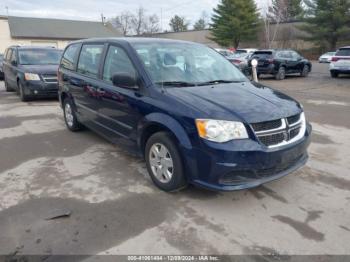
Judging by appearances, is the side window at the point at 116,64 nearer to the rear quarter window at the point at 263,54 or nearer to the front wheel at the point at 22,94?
the front wheel at the point at 22,94

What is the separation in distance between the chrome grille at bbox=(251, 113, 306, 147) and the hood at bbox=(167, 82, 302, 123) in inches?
2.2

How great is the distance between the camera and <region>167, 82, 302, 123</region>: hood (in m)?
3.25

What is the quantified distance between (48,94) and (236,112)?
7.98 metres

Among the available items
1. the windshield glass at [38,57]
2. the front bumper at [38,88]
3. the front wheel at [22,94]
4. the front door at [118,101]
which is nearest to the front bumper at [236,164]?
the front door at [118,101]

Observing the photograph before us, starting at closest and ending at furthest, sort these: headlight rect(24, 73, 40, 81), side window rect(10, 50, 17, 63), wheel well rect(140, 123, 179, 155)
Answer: wheel well rect(140, 123, 179, 155) → headlight rect(24, 73, 40, 81) → side window rect(10, 50, 17, 63)

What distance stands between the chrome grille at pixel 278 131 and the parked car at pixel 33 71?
7.96 metres

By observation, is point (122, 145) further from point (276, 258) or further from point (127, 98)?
point (276, 258)

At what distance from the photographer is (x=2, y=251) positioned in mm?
2754

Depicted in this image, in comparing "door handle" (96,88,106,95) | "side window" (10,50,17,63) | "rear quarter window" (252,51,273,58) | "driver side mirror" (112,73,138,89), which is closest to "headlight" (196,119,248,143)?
"driver side mirror" (112,73,138,89)

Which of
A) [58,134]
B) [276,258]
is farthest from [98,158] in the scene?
[276,258]

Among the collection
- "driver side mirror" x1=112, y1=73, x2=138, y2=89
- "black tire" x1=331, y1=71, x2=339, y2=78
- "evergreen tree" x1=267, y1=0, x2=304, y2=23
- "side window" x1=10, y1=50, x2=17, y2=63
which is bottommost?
"black tire" x1=331, y1=71, x2=339, y2=78

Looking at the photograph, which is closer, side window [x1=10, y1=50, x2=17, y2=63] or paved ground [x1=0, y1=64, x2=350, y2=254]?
paved ground [x1=0, y1=64, x2=350, y2=254]

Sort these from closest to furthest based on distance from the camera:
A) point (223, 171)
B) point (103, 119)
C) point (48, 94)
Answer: point (223, 171), point (103, 119), point (48, 94)

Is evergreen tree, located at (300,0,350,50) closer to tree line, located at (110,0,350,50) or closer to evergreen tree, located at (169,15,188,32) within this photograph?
tree line, located at (110,0,350,50)
